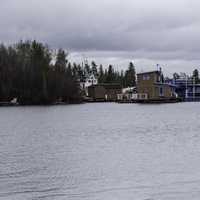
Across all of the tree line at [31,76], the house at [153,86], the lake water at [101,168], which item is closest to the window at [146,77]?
the house at [153,86]

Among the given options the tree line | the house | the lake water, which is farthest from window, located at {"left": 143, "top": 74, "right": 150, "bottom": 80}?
the lake water

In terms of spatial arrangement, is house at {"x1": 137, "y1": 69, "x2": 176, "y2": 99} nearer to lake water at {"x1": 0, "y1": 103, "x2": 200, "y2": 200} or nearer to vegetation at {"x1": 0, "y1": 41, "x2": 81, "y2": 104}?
vegetation at {"x1": 0, "y1": 41, "x2": 81, "y2": 104}

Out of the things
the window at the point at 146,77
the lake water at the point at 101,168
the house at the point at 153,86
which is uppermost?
the window at the point at 146,77

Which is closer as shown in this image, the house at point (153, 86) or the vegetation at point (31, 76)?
the vegetation at point (31, 76)

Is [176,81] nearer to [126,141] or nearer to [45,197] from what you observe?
[126,141]

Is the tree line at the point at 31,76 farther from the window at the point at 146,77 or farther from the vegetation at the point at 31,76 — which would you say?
the window at the point at 146,77

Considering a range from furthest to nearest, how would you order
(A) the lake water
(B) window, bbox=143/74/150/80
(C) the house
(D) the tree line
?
(B) window, bbox=143/74/150/80, (C) the house, (D) the tree line, (A) the lake water

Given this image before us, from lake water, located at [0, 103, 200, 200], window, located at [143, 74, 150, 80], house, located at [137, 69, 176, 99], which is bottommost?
lake water, located at [0, 103, 200, 200]

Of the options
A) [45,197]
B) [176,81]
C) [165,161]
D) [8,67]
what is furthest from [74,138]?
[176,81]

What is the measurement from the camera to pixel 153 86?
173500 millimetres

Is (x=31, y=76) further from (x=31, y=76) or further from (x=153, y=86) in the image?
(x=153, y=86)

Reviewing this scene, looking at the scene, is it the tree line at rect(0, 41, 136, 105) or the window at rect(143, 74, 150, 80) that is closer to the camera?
the tree line at rect(0, 41, 136, 105)

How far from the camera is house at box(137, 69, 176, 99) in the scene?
571 ft

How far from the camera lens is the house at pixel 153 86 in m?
174
